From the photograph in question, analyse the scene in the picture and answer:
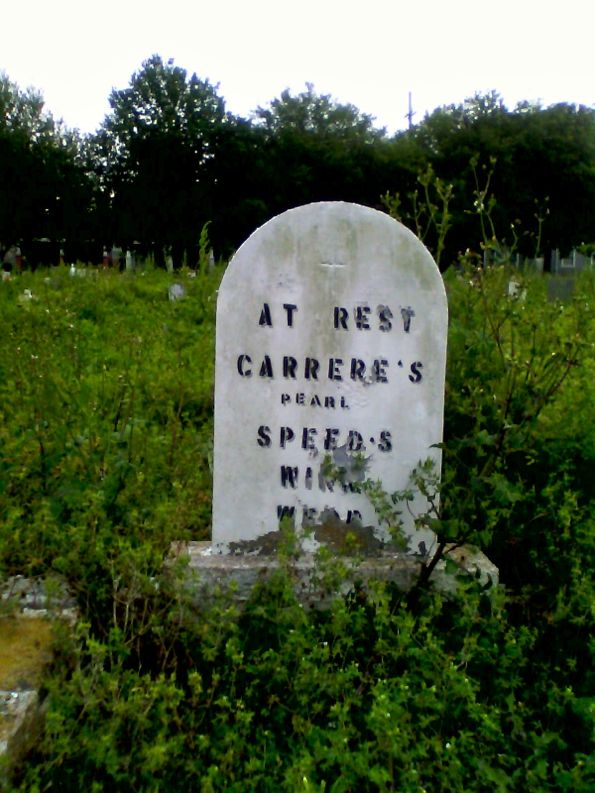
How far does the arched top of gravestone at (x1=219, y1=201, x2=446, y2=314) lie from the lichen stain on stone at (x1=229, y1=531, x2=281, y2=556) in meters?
0.84

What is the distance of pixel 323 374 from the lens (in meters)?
2.98

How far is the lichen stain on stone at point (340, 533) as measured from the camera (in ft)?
9.93

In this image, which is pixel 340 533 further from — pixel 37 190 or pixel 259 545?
pixel 37 190

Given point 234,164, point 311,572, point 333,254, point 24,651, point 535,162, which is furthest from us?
point 234,164

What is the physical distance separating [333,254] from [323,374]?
404 mm

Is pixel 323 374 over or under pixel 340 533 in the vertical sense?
over

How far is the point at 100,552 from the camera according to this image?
8.45 feet

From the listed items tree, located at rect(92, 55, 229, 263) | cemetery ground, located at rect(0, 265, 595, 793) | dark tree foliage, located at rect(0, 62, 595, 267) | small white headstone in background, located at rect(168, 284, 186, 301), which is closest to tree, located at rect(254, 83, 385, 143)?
dark tree foliage, located at rect(0, 62, 595, 267)

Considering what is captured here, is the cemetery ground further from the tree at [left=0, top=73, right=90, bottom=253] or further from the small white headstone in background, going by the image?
the tree at [left=0, top=73, right=90, bottom=253]

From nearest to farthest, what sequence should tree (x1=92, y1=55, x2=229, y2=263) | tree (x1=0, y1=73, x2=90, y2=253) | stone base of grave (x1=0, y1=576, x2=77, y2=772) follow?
stone base of grave (x1=0, y1=576, x2=77, y2=772) → tree (x1=92, y1=55, x2=229, y2=263) → tree (x1=0, y1=73, x2=90, y2=253)

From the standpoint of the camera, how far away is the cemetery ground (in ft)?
6.89

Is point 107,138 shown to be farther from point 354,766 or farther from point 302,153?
point 354,766

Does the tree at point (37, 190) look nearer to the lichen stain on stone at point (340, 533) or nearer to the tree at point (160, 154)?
the tree at point (160, 154)

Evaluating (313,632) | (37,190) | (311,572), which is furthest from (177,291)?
(37,190)
